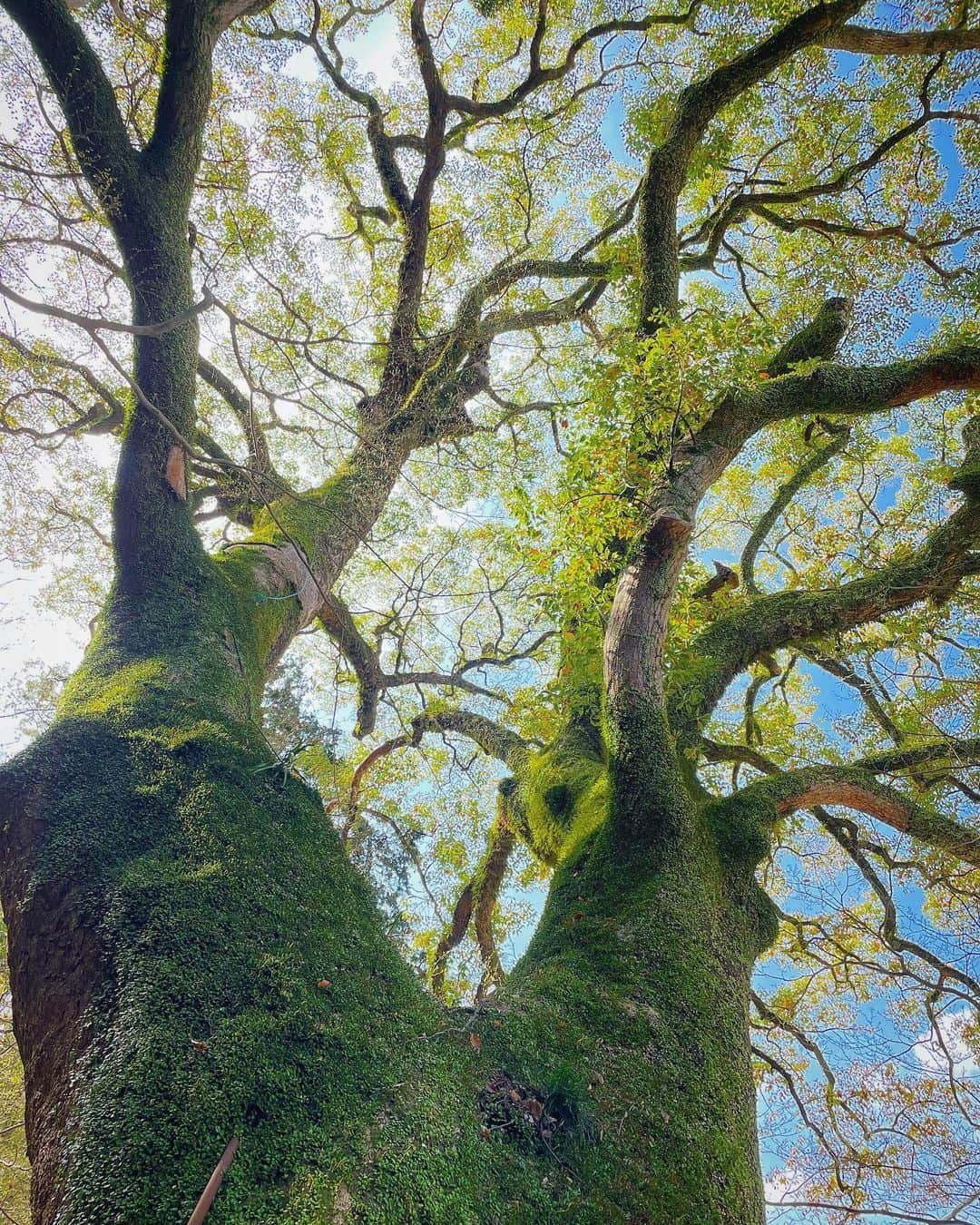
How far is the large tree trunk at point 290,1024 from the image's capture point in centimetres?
138

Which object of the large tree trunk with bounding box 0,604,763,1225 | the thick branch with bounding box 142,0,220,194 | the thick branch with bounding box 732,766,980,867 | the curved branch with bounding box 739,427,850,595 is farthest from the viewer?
the curved branch with bounding box 739,427,850,595

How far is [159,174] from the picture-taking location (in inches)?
154

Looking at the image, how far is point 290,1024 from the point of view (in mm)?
1641

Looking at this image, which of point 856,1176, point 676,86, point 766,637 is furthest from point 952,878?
point 676,86

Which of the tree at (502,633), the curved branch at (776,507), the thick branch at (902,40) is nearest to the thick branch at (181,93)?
the tree at (502,633)

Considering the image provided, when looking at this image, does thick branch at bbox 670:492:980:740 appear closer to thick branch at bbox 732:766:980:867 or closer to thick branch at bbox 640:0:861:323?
thick branch at bbox 732:766:980:867

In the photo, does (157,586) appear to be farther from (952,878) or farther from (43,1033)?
(952,878)

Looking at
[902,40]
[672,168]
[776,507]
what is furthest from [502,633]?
[902,40]

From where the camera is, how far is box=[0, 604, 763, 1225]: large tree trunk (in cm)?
138

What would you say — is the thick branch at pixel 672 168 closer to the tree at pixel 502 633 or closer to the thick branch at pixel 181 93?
the tree at pixel 502 633

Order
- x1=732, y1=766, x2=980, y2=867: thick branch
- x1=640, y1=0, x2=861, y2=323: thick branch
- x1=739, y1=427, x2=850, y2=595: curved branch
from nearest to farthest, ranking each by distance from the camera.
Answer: x1=732, y1=766, x2=980, y2=867: thick branch → x1=640, y1=0, x2=861, y2=323: thick branch → x1=739, y1=427, x2=850, y2=595: curved branch

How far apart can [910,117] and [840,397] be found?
5134mm

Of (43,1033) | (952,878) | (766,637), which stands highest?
(766,637)

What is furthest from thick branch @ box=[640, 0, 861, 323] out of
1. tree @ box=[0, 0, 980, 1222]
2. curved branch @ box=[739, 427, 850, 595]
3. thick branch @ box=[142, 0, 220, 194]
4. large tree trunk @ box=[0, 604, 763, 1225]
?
large tree trunk @ box=[0, 604, 763, 1225]
